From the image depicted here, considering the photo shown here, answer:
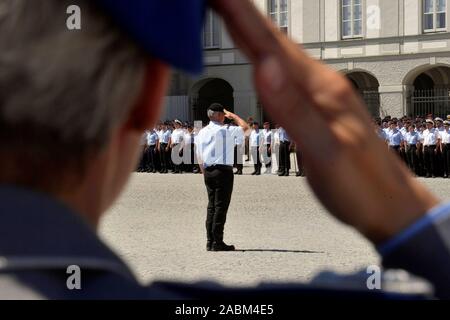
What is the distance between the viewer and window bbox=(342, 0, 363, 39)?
27406mm

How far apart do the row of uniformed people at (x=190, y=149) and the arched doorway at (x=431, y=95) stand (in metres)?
6.88

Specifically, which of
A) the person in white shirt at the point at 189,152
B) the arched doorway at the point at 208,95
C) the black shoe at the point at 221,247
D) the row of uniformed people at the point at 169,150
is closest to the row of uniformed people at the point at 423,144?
the person in white shirt at the point at 189,152

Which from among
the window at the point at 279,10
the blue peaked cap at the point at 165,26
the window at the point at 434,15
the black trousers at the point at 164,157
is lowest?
the blue peaked cap at the point at 165,26

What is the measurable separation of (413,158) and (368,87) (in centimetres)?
969

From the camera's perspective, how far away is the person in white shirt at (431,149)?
64.3 ft

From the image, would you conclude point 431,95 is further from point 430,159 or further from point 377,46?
point 430,159

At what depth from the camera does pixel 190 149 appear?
23250 mm

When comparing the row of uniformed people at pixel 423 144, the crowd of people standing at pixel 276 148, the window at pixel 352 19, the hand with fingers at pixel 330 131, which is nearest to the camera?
the hand with fingers at pixel 330 131

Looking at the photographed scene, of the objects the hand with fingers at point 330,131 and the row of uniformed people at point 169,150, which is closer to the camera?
the hand with fingers at point 330,131

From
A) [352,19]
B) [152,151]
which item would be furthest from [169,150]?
[352,19]

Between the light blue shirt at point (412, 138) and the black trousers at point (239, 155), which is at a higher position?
the light blue shirt at point (412, 138)

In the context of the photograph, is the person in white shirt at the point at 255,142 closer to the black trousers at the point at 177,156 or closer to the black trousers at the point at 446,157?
the black trousers at the point at 177,156

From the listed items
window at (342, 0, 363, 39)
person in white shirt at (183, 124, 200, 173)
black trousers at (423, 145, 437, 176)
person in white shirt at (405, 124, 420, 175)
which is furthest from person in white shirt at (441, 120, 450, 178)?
window at (342, 0, 363, 39)
